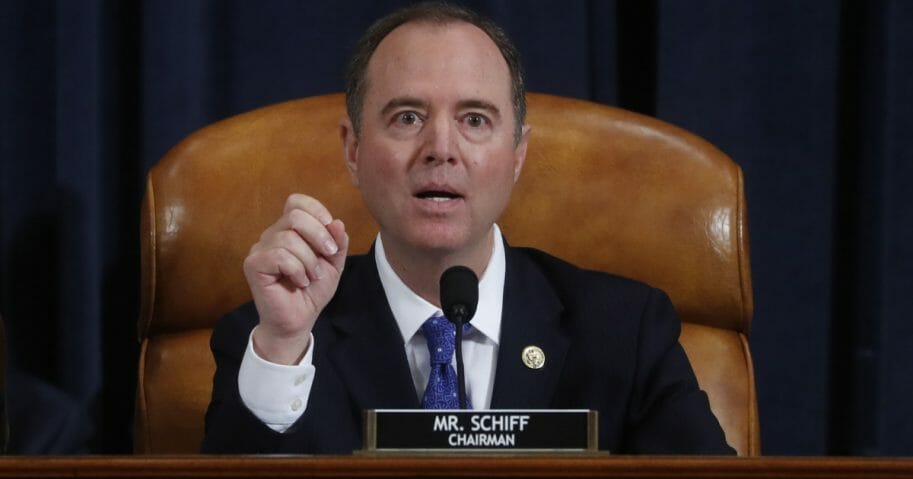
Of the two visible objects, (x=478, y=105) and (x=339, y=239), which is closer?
(x=339, y=239)

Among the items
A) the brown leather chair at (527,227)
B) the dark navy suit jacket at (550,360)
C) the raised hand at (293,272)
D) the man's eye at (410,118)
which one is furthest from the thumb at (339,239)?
the brown leather chair at (527,227)

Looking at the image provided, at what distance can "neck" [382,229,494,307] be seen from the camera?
1863 millimetres

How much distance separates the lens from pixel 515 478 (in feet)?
3.66

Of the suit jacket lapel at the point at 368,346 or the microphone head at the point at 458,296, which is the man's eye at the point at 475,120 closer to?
the suit jacket lapel at the point at 368,346

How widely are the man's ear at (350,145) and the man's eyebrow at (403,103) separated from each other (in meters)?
0.10

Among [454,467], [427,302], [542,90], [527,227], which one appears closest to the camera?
[454,467]

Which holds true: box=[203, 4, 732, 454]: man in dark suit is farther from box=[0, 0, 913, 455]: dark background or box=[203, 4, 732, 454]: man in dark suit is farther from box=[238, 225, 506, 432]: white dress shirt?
box=[0, 0, 913, 455]: dark background

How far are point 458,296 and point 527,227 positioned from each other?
0.63 metres

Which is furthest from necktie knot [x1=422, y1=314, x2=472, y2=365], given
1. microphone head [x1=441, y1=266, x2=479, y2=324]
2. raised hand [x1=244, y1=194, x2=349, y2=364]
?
microphone head [x1=441, y1=266, x2=479, y2=324]

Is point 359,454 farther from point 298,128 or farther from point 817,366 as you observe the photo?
point 817,366

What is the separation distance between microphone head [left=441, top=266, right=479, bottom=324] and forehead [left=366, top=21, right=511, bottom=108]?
1.47 feet

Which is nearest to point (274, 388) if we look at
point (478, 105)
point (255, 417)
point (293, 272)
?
point (255, 417)

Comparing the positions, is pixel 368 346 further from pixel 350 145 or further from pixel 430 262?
pixel 350 145

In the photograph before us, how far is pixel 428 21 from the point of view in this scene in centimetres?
196
